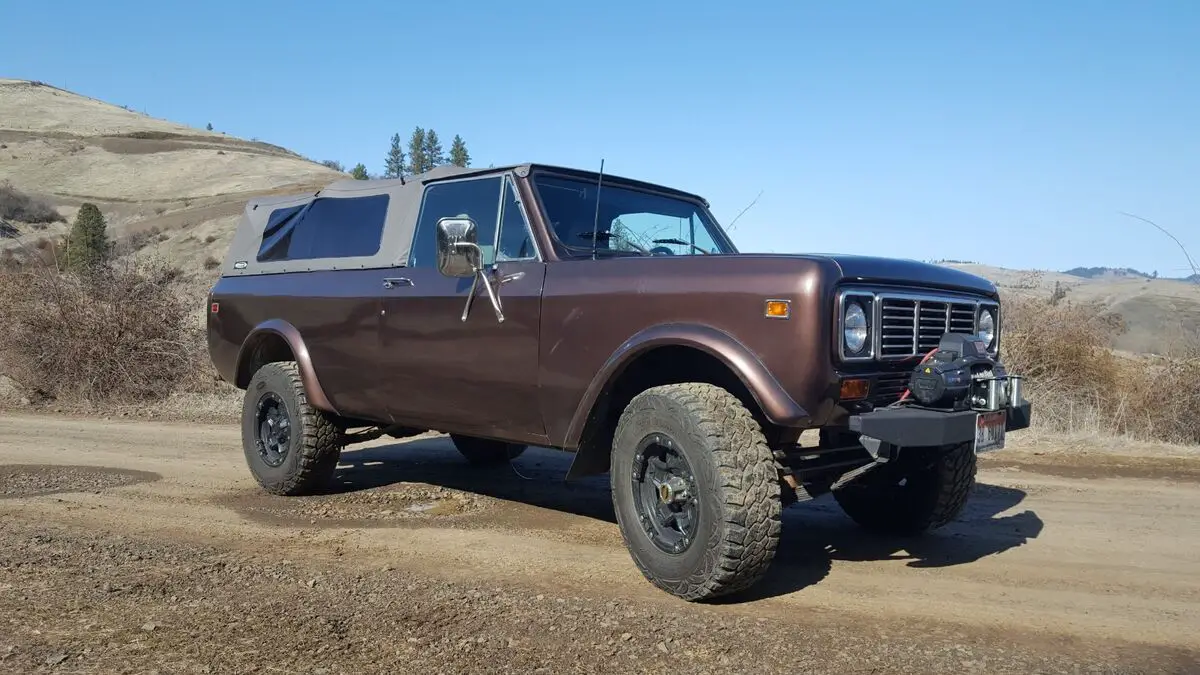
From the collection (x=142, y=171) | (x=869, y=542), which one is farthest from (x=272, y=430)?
(x=142, y=171)

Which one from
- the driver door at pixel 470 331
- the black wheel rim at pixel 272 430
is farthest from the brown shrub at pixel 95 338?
the driver door at pixel 470 331

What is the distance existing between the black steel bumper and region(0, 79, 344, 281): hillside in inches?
1868

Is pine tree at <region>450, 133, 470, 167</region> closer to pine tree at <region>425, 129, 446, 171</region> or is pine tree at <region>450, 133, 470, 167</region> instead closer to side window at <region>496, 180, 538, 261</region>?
pine tree at <region>425, 129, 446, 171</region>

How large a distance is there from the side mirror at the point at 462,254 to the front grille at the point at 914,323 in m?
2.04

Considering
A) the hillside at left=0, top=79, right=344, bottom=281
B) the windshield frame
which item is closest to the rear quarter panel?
the windshield frame

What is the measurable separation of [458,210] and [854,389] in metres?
2.76

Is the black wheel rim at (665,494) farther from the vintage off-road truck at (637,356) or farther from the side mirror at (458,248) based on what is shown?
the side mirror at (458,248)

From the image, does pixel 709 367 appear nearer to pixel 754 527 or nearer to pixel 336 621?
pixel 754 527

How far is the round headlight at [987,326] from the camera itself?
16.3ft

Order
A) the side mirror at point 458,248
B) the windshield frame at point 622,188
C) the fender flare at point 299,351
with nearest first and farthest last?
the side mirror at point 458,248 < the windshield frame at point 622,188 < the fender flare at point 299,351

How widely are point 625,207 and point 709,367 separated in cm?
140

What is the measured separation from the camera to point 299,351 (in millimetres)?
6520

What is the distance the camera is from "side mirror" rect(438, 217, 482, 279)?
496cm

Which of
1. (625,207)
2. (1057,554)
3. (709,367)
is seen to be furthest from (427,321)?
(1057,554)
